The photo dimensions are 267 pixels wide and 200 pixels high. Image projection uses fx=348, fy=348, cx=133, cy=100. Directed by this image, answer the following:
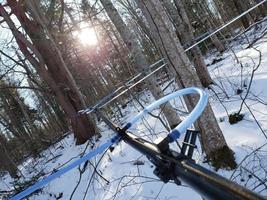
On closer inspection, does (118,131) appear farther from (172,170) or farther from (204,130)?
(204,130)

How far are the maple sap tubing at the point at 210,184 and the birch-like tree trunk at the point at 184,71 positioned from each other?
3029 millimetres

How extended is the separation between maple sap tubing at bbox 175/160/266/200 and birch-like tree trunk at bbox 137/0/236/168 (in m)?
3.03

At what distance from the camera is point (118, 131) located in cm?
173

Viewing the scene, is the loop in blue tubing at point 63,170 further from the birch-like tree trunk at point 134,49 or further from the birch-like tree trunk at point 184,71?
the birch-like tree trunk at point 134,49

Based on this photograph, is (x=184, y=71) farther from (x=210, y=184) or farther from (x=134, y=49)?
(x=134, y=49)

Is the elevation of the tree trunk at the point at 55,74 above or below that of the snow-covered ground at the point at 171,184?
above

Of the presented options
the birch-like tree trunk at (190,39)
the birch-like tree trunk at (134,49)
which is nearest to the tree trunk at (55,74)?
the birch-like tree trunk at (190,39)

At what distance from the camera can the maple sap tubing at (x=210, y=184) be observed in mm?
945

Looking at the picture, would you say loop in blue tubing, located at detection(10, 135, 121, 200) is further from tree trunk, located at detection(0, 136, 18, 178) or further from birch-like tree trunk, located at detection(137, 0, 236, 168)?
tree trunk, located at detection(0, 136, 18, 178)

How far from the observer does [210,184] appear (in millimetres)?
1054

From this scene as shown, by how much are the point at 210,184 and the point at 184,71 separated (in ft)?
10.4

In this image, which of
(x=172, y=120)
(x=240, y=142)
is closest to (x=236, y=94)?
(x=172, y=120)

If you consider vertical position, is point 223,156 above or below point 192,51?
below

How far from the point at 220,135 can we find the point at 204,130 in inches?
9.0
